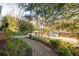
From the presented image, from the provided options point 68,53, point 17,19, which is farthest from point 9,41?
point 68,53

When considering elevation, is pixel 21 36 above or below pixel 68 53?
above

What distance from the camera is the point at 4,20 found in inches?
47.5

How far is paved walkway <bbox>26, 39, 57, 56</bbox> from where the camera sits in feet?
3.88

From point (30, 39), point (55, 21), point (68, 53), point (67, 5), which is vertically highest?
point (67, 5)

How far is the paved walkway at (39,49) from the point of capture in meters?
1.18

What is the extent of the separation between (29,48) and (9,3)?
1.28ft

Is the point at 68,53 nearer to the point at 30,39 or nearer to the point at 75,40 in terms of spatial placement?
the point at 75,40

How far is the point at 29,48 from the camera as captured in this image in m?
1.19

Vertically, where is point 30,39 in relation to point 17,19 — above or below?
below

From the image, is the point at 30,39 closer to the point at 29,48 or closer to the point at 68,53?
the point at 29,48

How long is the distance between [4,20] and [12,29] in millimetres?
95

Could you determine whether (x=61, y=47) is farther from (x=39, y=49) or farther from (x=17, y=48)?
(x=17, y=48)

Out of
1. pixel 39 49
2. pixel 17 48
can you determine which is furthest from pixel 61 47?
pixel 17 48

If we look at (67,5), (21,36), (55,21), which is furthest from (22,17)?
(67,5)
